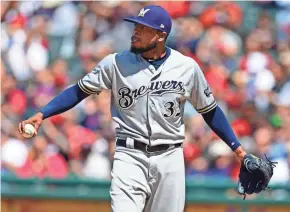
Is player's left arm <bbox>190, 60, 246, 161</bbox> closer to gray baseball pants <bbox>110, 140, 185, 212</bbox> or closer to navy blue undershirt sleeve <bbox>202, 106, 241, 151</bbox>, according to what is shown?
navy blue undershirt sleeve <bbox>202, 106, 241, 151</bbox>

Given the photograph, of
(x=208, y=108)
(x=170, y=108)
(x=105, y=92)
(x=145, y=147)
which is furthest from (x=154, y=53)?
(x=105, y=92)

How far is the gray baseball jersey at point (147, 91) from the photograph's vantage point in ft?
17.5

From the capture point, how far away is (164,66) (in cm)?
543

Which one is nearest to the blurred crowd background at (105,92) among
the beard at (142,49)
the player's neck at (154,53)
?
the player's neck at (154,53)

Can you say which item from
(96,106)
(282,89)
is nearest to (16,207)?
(96,106)

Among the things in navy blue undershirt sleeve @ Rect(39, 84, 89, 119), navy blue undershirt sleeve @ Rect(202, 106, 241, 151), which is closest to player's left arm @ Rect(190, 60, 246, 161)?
navy blue undershirt sleeve @ Rect(202, 106, 241, 151)

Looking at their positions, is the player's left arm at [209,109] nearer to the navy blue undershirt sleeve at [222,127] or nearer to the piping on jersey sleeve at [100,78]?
the navy blue undershirt sleeve at [222,127]

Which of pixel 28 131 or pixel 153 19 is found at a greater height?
pixel 153 19

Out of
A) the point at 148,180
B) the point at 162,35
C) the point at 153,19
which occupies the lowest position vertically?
the point at 148,180

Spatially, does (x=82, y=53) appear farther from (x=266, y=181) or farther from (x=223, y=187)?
(x=266, y=181)

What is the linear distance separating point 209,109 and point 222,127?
0.15 meters

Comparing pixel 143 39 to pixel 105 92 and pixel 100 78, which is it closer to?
pixel 100 78

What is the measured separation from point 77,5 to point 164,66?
5.67 meters

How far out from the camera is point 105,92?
33.3 feet
